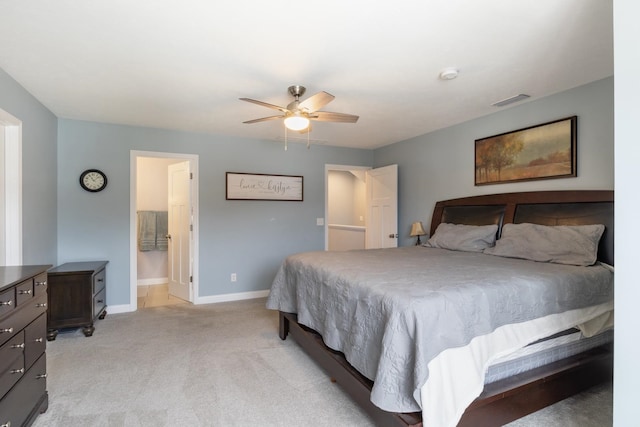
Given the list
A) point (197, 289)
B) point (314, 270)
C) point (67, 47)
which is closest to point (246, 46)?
point (67, 47)

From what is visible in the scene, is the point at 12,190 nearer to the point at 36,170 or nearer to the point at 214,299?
the point at 36,170

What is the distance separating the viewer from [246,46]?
6.97 feet

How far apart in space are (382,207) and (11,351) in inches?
171

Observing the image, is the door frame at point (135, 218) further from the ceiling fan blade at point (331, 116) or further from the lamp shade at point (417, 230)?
the lamp shade at point (417, 230)

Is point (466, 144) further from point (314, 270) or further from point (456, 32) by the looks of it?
point (314, 270)

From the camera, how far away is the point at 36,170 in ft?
10.2

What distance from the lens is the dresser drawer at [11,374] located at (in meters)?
1.50

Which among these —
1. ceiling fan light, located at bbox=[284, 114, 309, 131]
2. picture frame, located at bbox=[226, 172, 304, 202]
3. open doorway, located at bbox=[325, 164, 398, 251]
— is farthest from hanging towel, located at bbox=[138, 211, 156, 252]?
ceiling fan light, located at bbox=[284, 114, 309, 131]

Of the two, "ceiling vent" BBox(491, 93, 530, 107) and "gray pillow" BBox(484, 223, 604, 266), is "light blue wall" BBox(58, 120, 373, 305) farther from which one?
"gray pillow" BBox(484, 223, 604, 266)

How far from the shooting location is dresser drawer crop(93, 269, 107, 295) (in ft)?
11.3

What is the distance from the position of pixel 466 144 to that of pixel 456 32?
6.96 ft

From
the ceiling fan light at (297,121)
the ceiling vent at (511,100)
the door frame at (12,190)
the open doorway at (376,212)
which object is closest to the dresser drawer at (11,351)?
the door frame at (12,190)

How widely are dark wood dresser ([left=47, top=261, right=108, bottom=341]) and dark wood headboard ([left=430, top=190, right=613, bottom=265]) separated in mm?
3943

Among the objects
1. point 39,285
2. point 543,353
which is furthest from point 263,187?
Result: point 543,353
